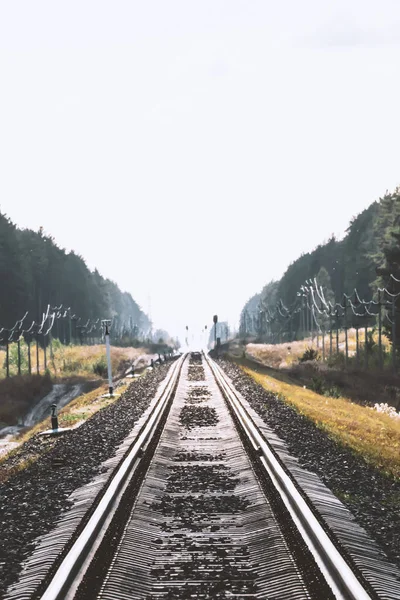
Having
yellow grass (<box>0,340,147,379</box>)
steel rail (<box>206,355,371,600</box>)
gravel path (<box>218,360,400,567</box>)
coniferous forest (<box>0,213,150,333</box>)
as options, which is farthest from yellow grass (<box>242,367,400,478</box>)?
coniferous forest (<box>0,213,150,333</box>)

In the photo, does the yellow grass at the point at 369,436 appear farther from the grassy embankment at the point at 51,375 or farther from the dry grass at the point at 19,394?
the dry grass at the point at 19,394

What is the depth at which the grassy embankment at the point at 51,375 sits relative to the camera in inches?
1938

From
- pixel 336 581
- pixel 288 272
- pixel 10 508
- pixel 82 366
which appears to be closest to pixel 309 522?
pixel 336 581

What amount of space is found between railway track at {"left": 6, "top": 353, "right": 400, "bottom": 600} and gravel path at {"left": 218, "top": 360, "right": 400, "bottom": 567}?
0.38 m

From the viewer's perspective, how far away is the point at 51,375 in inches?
2598

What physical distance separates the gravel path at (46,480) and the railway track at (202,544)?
1.02 ft

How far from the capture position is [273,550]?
6.94m

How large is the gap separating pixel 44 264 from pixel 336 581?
414ft

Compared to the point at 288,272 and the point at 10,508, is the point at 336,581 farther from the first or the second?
the point at 288,272

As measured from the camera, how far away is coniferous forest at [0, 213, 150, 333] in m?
107

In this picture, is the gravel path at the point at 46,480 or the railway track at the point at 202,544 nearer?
the railway track at the point at 202,544

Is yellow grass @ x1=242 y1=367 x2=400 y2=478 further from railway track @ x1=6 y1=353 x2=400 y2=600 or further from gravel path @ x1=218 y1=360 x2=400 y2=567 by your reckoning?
railway track @ x1=6 y1=353 x2=400 y2=600

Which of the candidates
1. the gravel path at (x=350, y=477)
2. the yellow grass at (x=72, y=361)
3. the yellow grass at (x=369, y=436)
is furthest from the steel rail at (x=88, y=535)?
the yellow grass at (x=72, y=361)

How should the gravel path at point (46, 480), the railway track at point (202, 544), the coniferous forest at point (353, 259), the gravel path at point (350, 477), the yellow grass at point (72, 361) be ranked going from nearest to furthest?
the railway track at point (202, 544) → the gravel path at point (46, 480) → the gravel path at point (350, 477) → the yellow grass at point (72, 361) → the coniferous forest at point (353, 259)
